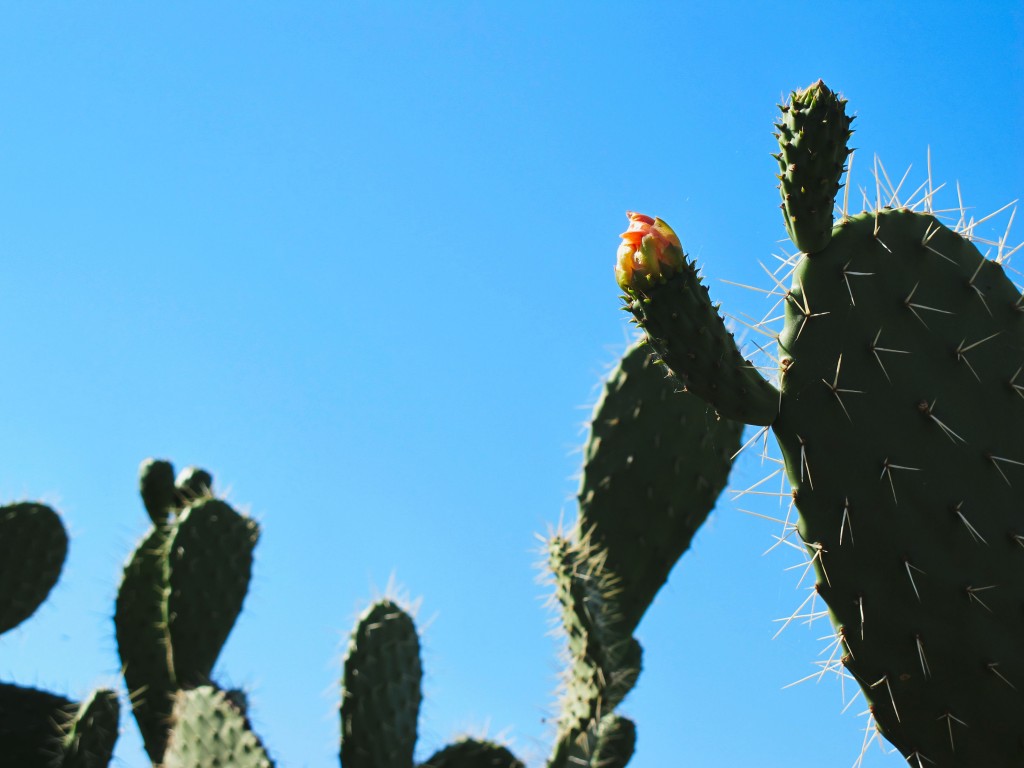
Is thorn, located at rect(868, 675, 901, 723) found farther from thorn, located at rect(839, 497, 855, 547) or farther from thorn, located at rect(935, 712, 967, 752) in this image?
thorn, located at rect(839, 497, 855, 547)

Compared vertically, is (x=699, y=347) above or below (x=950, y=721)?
above

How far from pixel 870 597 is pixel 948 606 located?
0.11m

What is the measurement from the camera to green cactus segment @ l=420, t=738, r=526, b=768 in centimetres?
305

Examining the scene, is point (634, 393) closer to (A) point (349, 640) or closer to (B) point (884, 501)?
(A) point (349, 640)

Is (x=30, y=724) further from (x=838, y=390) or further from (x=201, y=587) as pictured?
(x=838, y=390)

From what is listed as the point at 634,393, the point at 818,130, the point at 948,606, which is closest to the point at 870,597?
the point at 948,606

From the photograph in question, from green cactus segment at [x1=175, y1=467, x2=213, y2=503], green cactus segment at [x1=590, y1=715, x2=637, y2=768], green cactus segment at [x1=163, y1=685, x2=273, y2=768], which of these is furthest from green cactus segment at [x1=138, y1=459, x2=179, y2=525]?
green cactus segment at [x1=590, y1=715, x2=637, y2=768]

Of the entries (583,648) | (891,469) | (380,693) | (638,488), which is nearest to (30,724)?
(380,693)

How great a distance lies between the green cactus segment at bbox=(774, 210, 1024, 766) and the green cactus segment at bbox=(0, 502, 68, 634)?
3.61 metres

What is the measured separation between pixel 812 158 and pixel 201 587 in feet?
8.64

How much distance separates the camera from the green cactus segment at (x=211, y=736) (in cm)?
283

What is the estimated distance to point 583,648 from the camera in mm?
2539

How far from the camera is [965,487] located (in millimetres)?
1505

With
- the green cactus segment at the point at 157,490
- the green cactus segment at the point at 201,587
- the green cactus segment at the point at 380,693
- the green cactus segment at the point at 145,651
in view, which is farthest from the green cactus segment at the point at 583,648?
the green cactus segment at the point at 157,490
